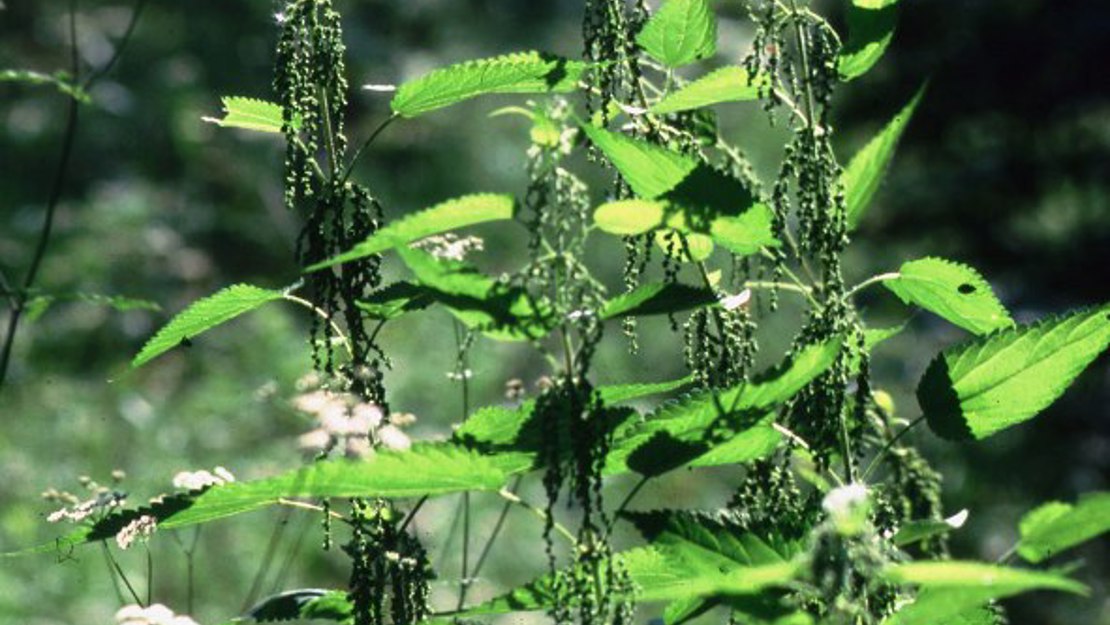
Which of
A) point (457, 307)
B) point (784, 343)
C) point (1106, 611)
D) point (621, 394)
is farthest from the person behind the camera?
point (784, 343)

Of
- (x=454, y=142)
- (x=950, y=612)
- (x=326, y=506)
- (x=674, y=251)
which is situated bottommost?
(x=950, y=612)

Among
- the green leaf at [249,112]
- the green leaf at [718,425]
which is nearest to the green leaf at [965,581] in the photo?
the green leaf at [718,425]

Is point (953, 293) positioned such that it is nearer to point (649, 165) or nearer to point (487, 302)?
point (649, 165)

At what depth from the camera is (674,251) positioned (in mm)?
2016

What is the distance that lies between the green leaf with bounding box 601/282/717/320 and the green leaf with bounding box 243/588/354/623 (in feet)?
2.24

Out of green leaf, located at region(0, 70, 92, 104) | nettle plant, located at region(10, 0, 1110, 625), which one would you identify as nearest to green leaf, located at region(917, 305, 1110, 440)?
nettle plant, located at region(10, 0, 1110, 625)

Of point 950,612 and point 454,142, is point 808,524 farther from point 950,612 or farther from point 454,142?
point 454,142

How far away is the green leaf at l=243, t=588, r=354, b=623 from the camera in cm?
202

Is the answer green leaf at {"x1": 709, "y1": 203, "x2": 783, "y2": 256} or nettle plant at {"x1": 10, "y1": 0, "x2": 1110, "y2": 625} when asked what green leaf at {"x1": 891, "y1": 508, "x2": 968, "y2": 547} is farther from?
green leaf at {"x1": 709, "y1": 203, "x2": 783, "y2": 256}

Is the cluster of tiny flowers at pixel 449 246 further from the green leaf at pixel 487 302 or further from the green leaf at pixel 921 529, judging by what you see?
the green leaf at pixel 921 529

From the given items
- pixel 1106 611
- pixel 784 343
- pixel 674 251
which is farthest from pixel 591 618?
pixel 784 343

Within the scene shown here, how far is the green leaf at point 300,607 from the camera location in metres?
2.02

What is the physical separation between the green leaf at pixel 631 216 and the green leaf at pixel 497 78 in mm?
239

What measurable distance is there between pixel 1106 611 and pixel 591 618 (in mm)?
5562
